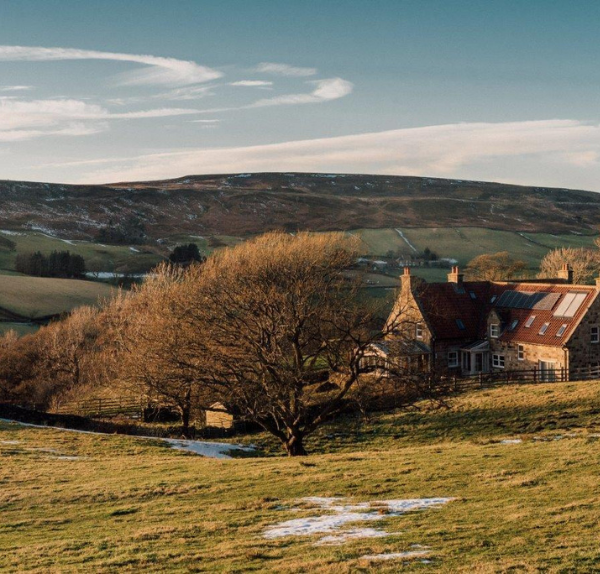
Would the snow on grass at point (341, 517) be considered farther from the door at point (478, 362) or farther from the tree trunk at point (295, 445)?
the door at point (478, 362)

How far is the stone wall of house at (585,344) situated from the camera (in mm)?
54531

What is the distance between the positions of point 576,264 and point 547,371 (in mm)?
54622

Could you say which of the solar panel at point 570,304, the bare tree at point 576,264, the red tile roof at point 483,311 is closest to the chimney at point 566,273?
the red tile roof at point 483,311

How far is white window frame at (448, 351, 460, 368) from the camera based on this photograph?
204ft

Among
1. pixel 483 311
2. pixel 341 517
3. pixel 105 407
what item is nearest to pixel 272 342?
pixel 341 517

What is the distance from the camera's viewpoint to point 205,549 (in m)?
16.0

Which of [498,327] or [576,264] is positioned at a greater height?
[576,264]

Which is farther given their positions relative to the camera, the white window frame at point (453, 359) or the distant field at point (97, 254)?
the distant field at point (97, 254)

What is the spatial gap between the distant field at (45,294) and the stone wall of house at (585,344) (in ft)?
236

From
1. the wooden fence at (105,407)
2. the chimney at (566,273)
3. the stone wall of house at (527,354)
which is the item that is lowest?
the wooden fence at (105,407)

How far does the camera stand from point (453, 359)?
205 ft

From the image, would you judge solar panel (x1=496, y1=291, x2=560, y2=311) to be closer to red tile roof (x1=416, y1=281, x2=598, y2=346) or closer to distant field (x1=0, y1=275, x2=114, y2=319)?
red tile roof (x1=416, y1=281, x2=598, y2=346)

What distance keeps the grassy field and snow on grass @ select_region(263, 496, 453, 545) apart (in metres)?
0.27

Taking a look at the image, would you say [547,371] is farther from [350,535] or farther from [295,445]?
[350,535]
